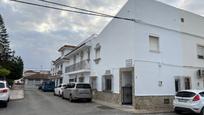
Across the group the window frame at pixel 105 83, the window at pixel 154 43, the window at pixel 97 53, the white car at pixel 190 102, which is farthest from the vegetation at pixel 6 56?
the white car at pixel 190 102

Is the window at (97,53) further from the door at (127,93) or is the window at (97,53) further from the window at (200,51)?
the window at (200,51)

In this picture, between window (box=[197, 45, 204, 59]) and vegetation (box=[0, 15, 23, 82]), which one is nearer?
window (box=[197, 45, 204, 59])

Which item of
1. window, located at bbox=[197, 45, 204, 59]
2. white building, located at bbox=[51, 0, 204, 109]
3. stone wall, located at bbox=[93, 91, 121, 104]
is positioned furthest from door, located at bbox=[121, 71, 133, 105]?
window, located at bbox=[197, 45, 204, 59]

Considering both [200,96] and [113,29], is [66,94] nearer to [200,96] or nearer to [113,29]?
[113,29]

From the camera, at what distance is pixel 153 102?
53.5 feet

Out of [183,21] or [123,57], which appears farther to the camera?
[183,21]

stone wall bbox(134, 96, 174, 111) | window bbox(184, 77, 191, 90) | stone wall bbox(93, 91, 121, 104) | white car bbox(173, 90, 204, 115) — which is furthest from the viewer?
window bbox(184, 77, 191, 90)

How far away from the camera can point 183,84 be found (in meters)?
18.5

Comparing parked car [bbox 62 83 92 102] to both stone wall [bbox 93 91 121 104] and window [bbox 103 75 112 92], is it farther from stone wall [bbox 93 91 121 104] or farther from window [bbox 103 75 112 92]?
window [bbox 103 75 112 92]

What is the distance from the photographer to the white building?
16.4m

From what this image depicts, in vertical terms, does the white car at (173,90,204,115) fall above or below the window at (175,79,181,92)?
below

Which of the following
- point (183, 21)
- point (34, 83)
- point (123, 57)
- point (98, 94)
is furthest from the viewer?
point (34, 83)

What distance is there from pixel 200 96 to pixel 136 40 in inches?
234

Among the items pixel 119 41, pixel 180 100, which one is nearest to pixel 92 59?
pixel 119 41
